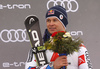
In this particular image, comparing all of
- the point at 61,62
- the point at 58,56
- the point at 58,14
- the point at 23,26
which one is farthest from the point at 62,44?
the point at 23,26

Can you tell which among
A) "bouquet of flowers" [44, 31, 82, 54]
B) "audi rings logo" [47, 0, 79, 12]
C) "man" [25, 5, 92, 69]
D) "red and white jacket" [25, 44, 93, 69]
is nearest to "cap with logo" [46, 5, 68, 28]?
"man" [25, 5, 92, 69]

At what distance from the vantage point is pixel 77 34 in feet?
12.1

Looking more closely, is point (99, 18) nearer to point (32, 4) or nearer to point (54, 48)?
point (32, 4)

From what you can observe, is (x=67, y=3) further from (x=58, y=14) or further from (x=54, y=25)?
(x=54, y=25)

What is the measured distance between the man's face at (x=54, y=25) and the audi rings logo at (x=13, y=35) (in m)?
1.04

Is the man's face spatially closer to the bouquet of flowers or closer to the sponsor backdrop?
the bouquet of flowers

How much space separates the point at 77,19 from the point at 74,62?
1331 mm

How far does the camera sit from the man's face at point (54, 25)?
2.65 metres

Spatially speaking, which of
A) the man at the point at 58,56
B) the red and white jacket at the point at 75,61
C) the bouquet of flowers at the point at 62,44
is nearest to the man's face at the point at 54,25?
the man at the point at 58,56

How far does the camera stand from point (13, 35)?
143 inches

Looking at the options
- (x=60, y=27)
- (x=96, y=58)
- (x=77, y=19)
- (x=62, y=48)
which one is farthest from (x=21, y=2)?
(x=62, y=48)

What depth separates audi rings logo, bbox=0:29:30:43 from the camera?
3.61 metres

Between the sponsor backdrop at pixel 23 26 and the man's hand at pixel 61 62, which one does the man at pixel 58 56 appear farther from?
the sponsor backdrop at pixel 23 26

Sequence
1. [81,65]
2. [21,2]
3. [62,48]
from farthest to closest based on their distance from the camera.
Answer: [21,2]
[81,65]
[62,48]
